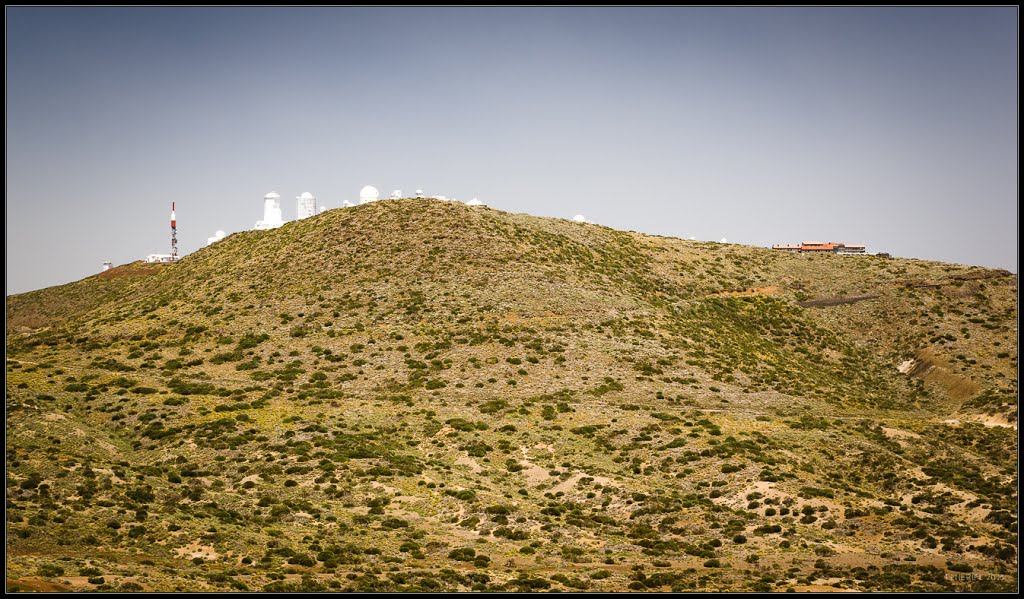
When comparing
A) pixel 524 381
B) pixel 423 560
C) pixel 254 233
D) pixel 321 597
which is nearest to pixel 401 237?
pixel 254 233

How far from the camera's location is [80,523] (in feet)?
118

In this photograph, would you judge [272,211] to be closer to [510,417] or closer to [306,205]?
[306,205]

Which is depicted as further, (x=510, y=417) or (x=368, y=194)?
(x=368, y=194)

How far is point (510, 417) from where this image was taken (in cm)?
5859

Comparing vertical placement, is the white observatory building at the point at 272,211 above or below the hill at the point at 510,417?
above

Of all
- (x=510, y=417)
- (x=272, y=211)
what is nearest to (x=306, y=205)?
(x=272, y=211)

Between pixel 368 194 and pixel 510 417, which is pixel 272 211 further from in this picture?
pixel 510 417

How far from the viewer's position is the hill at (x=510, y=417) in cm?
3666

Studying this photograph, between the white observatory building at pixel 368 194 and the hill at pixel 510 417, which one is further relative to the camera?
the white observatory building at pixel 368 194

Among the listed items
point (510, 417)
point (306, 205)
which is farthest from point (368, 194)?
point (510, 417)

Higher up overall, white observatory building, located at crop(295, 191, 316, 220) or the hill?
white observatory building, located at crop(295, 191, 316, 220)

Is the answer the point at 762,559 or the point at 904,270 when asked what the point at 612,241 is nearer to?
the point at 904,270

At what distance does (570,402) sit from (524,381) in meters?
5.07

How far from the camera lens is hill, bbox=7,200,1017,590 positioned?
36.7 m
